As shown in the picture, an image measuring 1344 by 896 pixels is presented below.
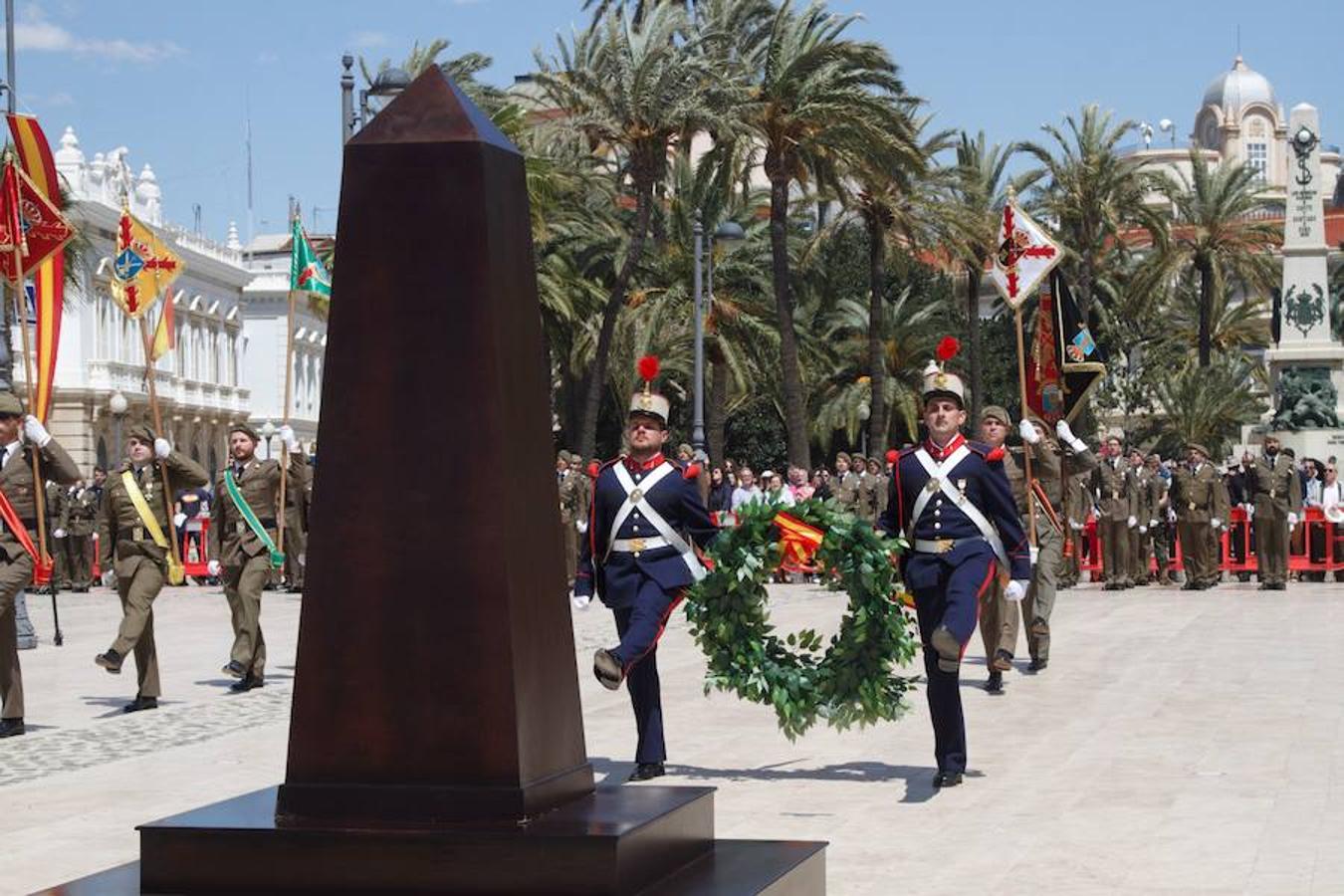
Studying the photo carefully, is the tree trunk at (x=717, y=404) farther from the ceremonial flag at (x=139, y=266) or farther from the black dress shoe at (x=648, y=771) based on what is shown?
the black dress shoe at (x=648, y=771)

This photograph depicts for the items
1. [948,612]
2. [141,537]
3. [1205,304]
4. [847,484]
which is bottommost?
[948,612]

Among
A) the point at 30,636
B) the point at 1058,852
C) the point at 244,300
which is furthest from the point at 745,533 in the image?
the point at 244,300

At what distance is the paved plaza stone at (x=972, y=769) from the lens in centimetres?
793

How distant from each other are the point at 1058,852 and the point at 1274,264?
156 feet

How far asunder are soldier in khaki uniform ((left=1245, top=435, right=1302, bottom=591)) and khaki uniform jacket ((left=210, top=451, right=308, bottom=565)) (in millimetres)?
15038

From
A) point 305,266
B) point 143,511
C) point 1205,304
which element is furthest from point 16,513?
point 1205,304

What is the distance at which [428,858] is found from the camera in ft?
18.0

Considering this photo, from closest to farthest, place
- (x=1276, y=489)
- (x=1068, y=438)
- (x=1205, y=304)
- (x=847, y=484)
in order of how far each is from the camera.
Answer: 1. (x=1068, y=438)
2. (x=1276, y=489)
3. (x=847, y=484)
4. (x=1205, y=304)

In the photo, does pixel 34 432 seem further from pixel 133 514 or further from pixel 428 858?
pixel 428 858

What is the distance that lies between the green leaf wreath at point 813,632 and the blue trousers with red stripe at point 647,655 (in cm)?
18

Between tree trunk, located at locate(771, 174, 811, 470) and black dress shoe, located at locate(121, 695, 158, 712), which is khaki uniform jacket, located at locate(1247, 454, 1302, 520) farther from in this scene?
black dress shoe, located at locate(121, 695, 158, 712)

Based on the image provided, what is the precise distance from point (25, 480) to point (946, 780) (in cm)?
585

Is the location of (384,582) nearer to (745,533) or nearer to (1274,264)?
(745,533)

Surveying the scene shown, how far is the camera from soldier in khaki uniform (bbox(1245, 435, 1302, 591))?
26.5 meters
